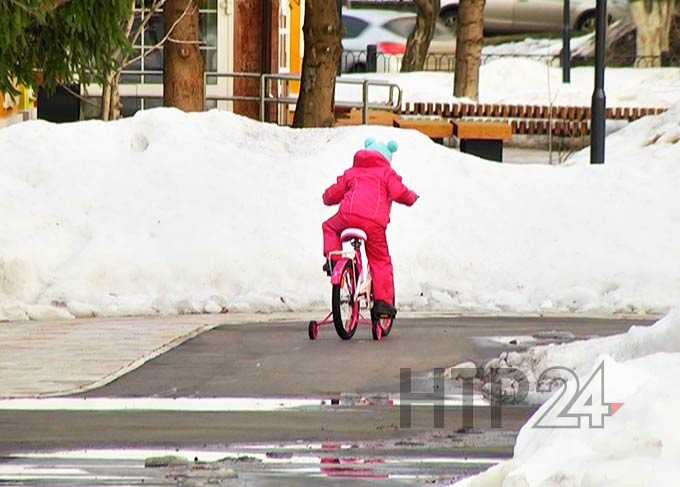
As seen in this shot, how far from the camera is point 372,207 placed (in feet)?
54.1

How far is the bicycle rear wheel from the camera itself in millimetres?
16297

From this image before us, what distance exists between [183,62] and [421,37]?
31.2 meters

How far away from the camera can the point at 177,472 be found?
1034cm

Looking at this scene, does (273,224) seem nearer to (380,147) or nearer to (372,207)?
(380,147)

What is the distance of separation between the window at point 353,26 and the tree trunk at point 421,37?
1615 mm

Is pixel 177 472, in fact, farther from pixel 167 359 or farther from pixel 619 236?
pixel 619 236

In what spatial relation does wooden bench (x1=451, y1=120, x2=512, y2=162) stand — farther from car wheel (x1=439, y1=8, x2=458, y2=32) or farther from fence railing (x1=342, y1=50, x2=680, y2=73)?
car wheel (x1=439, y1=8, x2=458, y2=32)

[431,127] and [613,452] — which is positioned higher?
[431,127]

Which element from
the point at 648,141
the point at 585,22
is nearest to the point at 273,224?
the point at 648,141

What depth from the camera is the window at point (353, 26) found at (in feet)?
195

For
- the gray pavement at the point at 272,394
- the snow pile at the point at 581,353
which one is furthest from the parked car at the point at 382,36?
the snow pile at the point at 581,353

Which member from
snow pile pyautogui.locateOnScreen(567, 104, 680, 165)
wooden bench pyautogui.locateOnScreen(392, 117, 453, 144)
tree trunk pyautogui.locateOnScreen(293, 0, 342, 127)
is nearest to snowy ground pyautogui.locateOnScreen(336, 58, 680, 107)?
wooden bench pyautogui.locateOnScreen(392, 117, 453, 144)

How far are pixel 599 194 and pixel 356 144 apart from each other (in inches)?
99.0

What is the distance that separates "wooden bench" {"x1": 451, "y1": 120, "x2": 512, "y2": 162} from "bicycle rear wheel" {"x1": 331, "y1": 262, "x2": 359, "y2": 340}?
15765 millimetres
